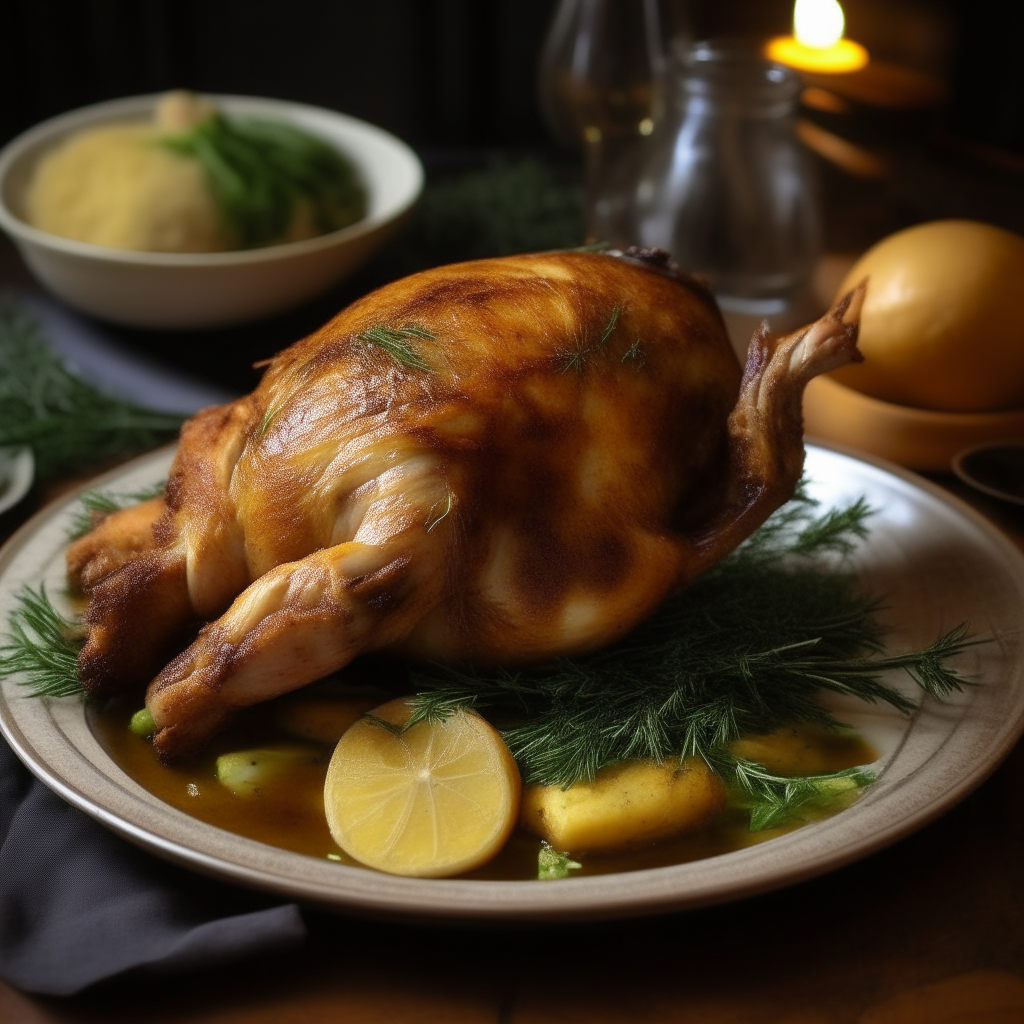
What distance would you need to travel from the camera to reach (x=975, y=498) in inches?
87.7

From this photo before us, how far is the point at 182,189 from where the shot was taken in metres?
2.91

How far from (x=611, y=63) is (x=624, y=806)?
285 cm

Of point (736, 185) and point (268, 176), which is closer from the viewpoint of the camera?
point (736, 185)

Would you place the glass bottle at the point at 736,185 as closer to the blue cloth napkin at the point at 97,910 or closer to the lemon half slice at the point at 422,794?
the lemon half slice at the point at 422,794

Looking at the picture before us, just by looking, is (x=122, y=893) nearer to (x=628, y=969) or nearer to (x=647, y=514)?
(x=628, y=969)

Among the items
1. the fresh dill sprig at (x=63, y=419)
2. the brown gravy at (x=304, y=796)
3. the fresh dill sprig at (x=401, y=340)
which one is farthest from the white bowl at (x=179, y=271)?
the brown gravy at (x=304, y=796)

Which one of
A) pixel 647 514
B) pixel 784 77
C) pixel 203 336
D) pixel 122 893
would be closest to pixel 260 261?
pixel 203 336

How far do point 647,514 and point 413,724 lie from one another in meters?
0.40

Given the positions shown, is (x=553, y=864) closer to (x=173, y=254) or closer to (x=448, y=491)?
(x=448, y=491)

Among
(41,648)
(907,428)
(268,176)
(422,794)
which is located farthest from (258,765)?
(268,176)

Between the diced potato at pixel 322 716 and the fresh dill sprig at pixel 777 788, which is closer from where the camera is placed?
the fresh dill sprig at pixel 777 788

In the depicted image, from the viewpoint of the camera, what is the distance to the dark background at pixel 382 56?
14.5ft

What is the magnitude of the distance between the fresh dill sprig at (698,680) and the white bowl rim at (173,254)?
4.63 feet

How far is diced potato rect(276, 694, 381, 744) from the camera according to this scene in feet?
4.95
